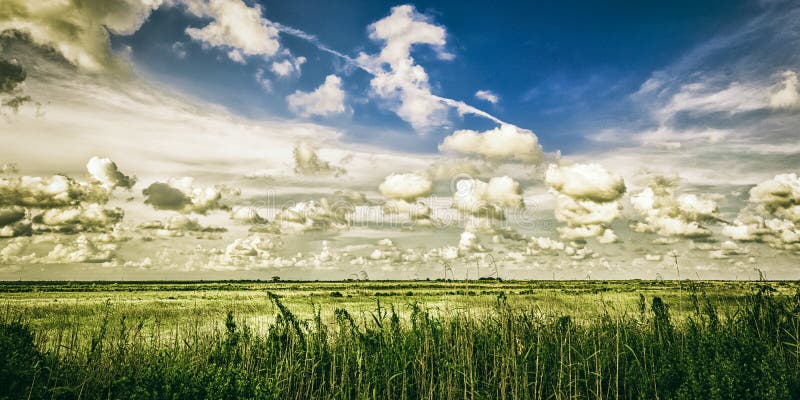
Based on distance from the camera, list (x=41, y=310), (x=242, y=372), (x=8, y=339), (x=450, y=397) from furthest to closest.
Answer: (x=41, y=310) → (x=450, y=397) → (x=8, y=339) → (x=242, y=372)

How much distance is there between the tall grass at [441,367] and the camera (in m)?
4.57

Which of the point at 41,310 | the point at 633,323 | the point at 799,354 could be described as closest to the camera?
the point at 799,354

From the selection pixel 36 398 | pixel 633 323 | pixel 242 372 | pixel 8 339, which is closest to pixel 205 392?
pixel 242 372

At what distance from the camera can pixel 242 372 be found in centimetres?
426

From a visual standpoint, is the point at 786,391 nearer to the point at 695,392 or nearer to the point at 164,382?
the point at 695,392

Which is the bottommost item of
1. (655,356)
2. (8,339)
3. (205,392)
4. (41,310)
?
(41,310)

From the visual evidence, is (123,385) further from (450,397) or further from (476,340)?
(476,340)

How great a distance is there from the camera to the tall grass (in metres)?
4.57

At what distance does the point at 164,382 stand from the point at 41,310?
120 feet

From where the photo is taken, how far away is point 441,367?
636cm

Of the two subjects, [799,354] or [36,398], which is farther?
[799,354]

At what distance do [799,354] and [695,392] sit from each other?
4.18m

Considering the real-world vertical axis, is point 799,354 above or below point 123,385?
below

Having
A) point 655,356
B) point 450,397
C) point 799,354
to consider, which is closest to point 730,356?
point 655,356
